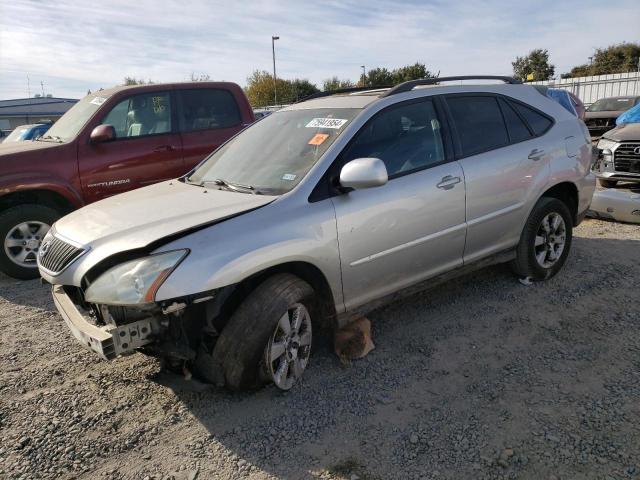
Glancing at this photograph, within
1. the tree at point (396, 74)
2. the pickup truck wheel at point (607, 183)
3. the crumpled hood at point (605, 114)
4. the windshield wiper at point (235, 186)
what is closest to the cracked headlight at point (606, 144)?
the pickup truck wheel at point (607, 183)

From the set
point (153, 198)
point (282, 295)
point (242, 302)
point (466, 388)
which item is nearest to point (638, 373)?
point (466, 388)

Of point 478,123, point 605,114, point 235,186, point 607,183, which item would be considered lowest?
point 607,183

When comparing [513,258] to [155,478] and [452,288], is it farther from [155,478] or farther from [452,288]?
[155,478]

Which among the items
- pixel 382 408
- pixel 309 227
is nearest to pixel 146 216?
pixel 309 227

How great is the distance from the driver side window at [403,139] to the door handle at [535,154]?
0.98 meters

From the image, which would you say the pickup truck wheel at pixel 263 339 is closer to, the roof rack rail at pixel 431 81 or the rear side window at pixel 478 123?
the roof rack rail at pixel 431 81

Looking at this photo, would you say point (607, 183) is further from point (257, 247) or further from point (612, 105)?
point (612, 105)

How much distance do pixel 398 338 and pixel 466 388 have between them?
76 centimetres

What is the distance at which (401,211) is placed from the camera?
340 cm

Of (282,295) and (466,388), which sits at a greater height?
(282,295)

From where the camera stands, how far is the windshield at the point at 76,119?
19.3ft

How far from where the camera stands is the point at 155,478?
96.3 inches

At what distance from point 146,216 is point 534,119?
3357 millimetres

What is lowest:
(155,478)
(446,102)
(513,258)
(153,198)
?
(155,478)
